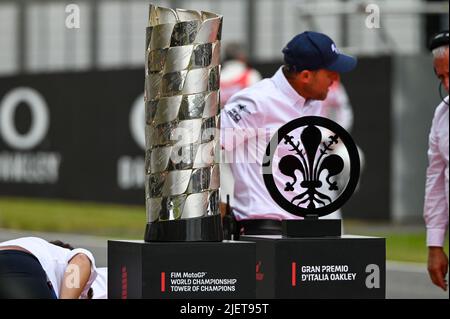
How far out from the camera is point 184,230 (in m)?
4.93

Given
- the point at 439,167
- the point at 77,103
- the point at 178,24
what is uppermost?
the point at 178,24

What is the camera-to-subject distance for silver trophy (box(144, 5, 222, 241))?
4.93 meters

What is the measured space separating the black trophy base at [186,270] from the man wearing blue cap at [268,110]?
1.19 m

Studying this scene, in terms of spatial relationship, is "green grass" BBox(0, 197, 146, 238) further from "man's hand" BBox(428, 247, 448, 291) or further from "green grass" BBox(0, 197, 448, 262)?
"man's hand" BBox(428, 247, 448, 291)

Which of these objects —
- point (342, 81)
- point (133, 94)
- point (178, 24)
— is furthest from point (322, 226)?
point (133, 94)

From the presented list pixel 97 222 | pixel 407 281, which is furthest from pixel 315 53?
pixel 97 222

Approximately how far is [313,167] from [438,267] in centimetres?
138

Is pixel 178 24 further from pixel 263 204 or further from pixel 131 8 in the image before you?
pixel 131 8

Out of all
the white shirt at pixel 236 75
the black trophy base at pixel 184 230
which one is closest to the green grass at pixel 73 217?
the white shirt at pixel 236 75

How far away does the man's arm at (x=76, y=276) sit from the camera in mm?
5453
